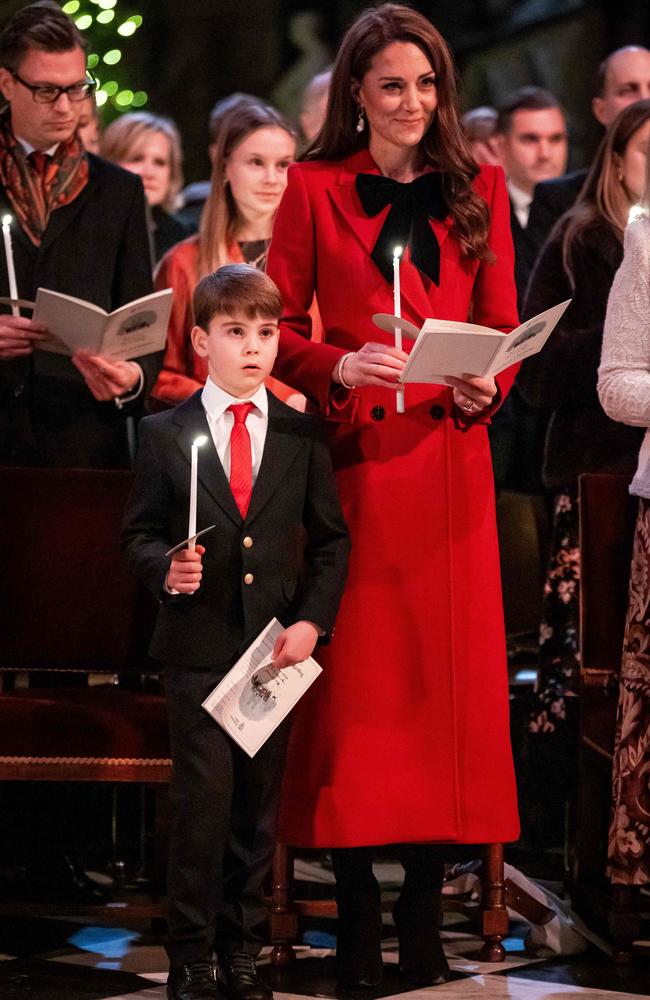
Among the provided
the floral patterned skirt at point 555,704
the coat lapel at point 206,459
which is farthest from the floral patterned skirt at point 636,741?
the coat lapel at point 206,459

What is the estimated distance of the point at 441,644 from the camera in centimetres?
341

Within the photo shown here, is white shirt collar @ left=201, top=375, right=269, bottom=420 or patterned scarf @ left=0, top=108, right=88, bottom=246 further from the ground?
patterned scarf @ left=0, top=108, right=88, bottom=246

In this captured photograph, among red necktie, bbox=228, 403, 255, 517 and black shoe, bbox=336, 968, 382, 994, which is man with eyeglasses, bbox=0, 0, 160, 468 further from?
black shoe, bbox=336, 968, 382, 994

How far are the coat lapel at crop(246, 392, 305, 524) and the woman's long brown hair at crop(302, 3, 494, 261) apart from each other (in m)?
0.55

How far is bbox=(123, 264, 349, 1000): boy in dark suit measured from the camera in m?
3.23

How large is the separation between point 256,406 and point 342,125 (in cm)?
67

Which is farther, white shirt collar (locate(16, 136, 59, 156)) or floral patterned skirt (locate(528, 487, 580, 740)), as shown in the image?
floral patterned skirt (locate(528, 487, 580, 740))

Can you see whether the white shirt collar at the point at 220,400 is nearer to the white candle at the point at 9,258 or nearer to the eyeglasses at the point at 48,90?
the white candle at the point at 9,258

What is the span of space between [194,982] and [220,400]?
1.19m

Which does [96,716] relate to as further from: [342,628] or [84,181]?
[84,181]

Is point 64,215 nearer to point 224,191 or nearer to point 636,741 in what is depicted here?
point 224,191

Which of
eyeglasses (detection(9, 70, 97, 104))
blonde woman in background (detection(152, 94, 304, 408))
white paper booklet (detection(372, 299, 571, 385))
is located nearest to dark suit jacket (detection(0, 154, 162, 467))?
eyeglasses (detection(9, 70, 97, 104))

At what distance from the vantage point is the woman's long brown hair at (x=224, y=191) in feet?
15.8

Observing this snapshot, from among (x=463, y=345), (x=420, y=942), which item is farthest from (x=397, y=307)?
(x=420, y=942)
